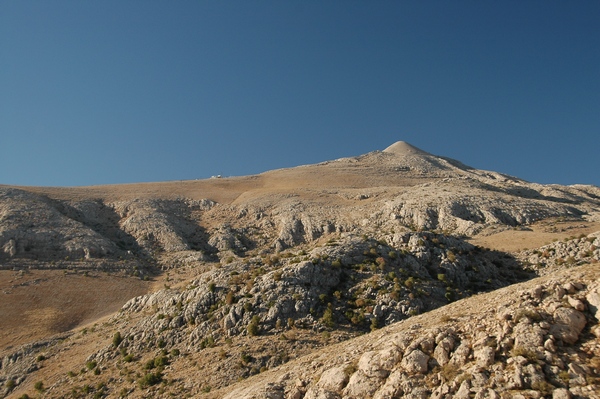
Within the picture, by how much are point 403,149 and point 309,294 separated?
15841cm

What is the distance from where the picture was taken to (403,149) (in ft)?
582

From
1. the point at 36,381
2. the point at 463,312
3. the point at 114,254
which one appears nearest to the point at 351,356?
the point at 463,312

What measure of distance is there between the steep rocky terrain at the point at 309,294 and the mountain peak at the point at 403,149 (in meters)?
82.8

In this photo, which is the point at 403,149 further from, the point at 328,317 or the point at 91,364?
the point at 91,364

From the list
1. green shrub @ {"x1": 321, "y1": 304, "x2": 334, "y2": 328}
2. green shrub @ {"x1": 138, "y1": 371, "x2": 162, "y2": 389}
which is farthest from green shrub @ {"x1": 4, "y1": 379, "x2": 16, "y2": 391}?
green shrub @ {"x1": 321, "y1": 304, "x2": 334, "y2": 328}

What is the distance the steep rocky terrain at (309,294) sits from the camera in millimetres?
11969

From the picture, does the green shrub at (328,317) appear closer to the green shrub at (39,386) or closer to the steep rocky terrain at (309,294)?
the steep rocky terrain at (309,294)

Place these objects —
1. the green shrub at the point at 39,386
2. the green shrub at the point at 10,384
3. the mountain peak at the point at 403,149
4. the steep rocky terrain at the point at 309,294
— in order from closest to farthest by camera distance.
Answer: the steep rocky terrain at the point at 309,294, the green shrub at the point at 39,386, the green shrub at the point at 10,384, the mountain peak at the point at 403,149

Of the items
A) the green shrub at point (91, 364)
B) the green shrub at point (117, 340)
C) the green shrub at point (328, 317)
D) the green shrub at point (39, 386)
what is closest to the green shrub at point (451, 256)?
the green shrub at point (328, 317)

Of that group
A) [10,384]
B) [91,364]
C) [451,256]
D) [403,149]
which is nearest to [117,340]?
[91,364]

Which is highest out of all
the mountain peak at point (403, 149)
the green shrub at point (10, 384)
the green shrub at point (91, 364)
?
the mountain peak at point (403, 149)

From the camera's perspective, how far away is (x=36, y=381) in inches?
1204

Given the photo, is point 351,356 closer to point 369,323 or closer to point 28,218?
point 369,323

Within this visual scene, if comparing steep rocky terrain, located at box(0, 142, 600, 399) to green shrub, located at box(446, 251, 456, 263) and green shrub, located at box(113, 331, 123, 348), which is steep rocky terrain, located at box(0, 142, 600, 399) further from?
green shrub, located at box(446, 251, 456, 263)
